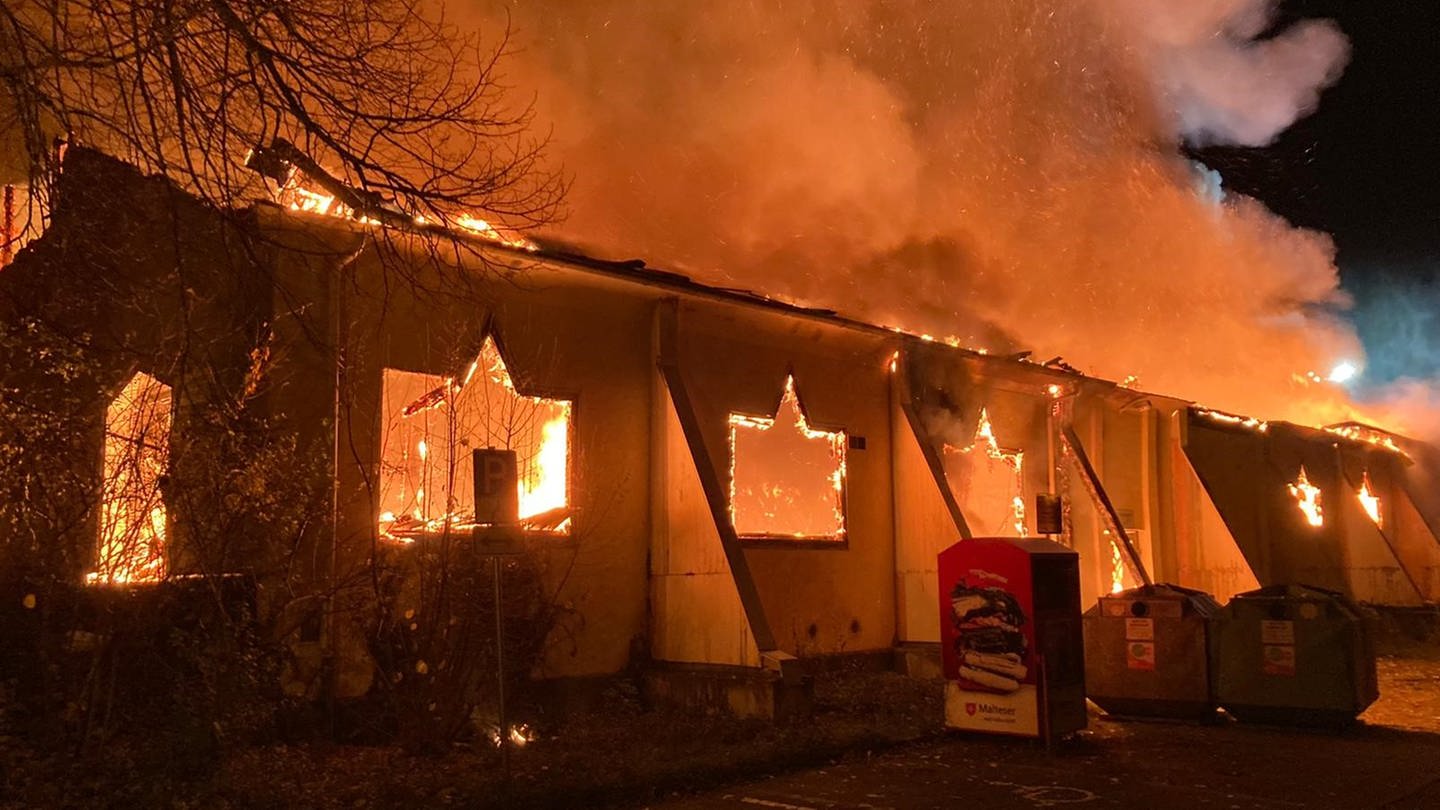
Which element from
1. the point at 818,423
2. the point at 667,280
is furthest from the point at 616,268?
the point at 818,423

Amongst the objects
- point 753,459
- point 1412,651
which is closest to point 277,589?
point 753,459

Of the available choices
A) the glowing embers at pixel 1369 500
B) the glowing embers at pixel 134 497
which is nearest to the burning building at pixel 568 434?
the glowing embers at pixel 134 497

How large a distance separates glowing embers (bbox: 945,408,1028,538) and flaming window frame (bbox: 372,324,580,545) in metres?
7.19

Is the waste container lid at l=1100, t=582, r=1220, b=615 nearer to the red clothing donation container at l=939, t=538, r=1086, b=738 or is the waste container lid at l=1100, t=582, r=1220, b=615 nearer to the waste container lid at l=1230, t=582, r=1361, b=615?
the waste container lid at l=1230, t=582, r=1361, b=615

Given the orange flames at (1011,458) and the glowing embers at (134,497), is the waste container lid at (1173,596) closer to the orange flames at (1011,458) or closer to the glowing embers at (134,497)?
the orange flames at (1011,458)

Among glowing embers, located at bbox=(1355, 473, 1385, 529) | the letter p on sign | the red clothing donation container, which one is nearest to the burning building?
the letter p on sign

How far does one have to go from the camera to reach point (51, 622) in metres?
7.32

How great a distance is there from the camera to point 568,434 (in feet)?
37.5

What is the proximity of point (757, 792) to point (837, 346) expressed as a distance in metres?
7.50

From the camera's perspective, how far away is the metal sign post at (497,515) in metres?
7.53

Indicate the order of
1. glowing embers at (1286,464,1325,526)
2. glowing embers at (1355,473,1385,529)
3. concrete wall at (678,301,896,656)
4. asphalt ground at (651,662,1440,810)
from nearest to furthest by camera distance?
asphalt ground at (651,662,1440,810) → concrete wall at (678,301,896,656) → glowing embers at (1286,464,1325,526) → glowing embers at (1355,473,1385,529)

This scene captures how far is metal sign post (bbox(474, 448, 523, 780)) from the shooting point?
296 inches

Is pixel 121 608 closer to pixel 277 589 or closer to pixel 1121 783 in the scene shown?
pixel 277 589

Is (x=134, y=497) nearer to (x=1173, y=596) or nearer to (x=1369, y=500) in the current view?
(x=1173, y=596)
